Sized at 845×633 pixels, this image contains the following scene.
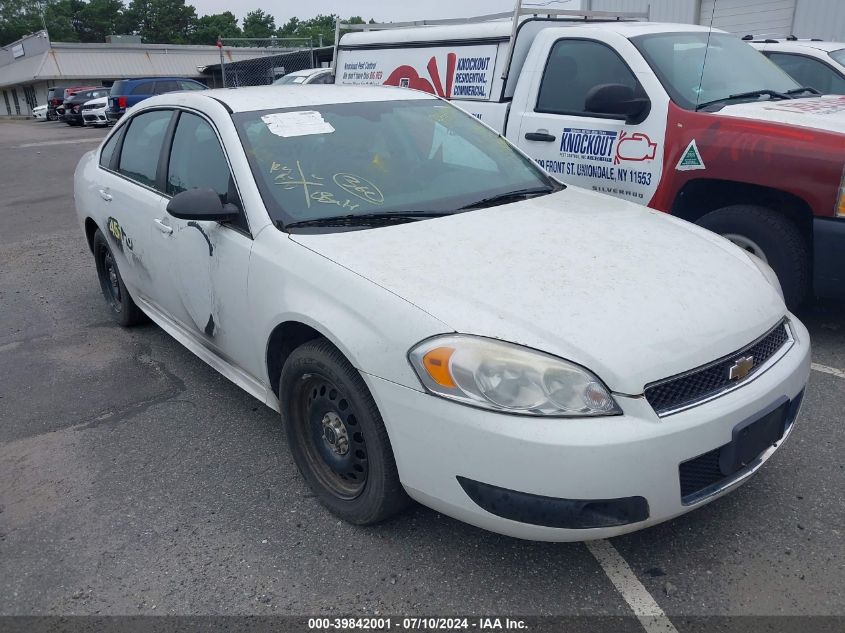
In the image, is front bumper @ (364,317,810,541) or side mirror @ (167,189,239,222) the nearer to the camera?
front bumper @ (364,317,810,541)

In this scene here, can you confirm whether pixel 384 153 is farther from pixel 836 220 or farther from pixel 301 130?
pixel 836 220

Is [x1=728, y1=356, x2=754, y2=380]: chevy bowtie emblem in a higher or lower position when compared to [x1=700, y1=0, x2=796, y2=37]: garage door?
lower

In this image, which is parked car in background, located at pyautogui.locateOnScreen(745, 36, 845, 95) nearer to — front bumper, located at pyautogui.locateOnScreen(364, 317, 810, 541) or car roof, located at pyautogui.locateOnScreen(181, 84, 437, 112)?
car roof, located at pyautogui.locateOnScreen(181, 84, 437, 112)

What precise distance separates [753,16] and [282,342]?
50.3ft

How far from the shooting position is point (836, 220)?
4004mm

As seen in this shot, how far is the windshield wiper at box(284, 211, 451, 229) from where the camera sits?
9.93 feet

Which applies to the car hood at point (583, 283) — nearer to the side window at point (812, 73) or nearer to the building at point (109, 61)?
the side window at point (812, 73)

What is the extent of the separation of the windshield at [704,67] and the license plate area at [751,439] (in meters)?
2.72

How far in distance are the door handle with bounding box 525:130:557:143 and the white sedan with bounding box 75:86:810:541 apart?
141cm

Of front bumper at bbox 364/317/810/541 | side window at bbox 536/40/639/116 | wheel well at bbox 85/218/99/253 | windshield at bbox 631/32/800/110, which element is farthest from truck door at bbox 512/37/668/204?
wheel well at bbox 85/218/99/253

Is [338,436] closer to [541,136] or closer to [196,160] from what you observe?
[196,160]

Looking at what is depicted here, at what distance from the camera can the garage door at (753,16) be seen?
47.5ft

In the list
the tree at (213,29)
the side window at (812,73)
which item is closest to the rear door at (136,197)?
the side window at (812,73)

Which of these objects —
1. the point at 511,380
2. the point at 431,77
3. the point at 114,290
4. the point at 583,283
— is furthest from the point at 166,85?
the point at 511,380
